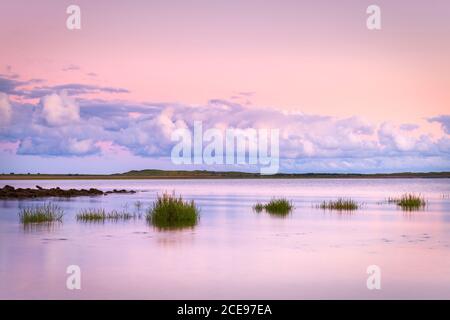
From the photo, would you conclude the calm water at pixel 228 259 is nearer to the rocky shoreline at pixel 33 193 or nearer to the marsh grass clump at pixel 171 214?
the marsh grass clump at pixel 171 214

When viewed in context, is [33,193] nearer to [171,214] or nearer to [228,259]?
[171,214]

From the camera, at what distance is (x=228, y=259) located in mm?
17906

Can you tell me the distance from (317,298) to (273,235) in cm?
1017

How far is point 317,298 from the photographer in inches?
517

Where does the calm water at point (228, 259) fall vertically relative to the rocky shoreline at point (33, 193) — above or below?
below

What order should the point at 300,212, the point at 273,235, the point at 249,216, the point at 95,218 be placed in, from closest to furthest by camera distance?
the point at 273,235 → the point at 95,218 → the point at 249,216 → the point at 300,212

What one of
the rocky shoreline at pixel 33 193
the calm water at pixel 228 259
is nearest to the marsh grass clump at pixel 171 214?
the calm water at pixel 228 259

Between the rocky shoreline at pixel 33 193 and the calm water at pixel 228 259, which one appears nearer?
the calm water at pixel 228 259

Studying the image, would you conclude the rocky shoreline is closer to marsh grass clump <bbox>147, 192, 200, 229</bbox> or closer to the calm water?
the calm water

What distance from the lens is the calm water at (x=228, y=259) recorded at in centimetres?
1374

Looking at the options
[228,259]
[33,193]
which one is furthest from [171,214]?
[33,193]

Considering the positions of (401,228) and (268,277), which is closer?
(268,277)
